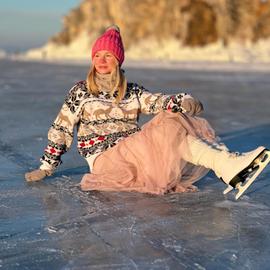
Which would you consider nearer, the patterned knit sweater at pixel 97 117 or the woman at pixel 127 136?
the woman at pixel 127 136

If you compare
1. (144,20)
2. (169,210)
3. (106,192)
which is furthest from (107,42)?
(144,20)

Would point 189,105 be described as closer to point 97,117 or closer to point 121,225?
point 97,117

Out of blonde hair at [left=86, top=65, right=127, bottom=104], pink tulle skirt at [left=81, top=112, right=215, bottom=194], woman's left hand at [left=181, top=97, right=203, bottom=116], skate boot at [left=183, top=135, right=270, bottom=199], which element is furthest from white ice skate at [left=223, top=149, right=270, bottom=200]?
blonde hair at [left=86, top=65, right=127, bottom=104]

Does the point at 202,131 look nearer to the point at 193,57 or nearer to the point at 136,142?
the point at 136,142

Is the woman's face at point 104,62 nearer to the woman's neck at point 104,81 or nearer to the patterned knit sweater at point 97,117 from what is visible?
the woman's neck at point 104,81

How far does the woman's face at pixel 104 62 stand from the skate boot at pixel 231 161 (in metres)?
0.66

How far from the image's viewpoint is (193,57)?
3034cm

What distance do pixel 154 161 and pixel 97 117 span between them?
18.6 inches

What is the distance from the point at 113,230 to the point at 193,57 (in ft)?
93.3

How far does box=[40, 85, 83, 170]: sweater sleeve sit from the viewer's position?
11.1 ft

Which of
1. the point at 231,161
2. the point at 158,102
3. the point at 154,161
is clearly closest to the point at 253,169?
the point at 231,161

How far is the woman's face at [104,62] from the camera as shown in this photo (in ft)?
11.0

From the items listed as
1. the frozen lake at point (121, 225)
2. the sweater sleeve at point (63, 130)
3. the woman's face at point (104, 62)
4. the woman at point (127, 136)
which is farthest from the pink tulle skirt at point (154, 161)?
the woman's face at point (104, 62)

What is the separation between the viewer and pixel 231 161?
2.93 meters
